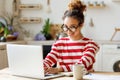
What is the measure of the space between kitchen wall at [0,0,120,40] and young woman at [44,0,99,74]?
244cm

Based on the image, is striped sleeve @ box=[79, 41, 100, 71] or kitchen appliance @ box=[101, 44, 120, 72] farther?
kitchen appliance @ box=[101, 44, 120, 72]

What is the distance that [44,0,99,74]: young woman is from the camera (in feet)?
6.05

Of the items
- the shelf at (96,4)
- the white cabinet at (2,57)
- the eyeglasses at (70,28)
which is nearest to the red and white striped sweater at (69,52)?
the eyeglasses at (70,28)

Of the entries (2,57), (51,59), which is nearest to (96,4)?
(2,57)

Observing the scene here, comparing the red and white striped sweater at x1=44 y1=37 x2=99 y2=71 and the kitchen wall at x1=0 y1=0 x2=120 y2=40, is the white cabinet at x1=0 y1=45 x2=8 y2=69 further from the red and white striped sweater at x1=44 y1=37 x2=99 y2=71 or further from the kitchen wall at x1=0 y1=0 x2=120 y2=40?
the red and white striped sweater at x1=44 y1=37 x2=99 y2=71

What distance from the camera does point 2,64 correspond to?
3619mm

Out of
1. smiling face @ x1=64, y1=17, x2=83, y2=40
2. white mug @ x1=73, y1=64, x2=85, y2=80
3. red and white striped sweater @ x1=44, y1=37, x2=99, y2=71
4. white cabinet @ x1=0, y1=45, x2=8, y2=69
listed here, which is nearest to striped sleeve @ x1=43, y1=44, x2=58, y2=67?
red and white striped sweater @ x1=44, y1=37, x2=99, y2=71

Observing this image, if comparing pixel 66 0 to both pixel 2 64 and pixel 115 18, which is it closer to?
pixel 115 18

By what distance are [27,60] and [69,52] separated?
458 millimetres

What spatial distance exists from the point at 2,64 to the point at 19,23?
1190 millimetres

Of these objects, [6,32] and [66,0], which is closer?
[6,32]

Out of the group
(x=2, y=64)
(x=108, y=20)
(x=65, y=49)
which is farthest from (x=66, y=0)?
(x=65, y=49)

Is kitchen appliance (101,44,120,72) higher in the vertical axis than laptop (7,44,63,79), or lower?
lower

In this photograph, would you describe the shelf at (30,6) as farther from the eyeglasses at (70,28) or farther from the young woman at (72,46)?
the eyeglasses at (70,28)
